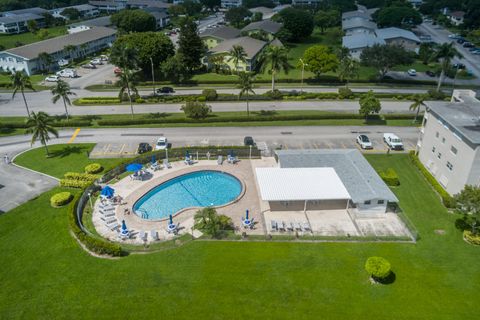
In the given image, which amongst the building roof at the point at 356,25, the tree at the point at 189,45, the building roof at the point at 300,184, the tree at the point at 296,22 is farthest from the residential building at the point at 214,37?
the building roof at the point at 300,184

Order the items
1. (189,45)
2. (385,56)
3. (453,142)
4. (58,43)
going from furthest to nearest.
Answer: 1. (58,43)
2. (189,45)
3. (385,56)
4. (453,142)

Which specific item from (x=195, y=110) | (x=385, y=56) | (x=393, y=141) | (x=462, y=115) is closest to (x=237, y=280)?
(x=462, y=115)

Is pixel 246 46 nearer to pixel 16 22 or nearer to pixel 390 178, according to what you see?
pixel 390 178

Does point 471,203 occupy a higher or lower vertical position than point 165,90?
higher

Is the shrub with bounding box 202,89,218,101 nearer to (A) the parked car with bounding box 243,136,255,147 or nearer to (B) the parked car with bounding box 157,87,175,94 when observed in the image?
(B) the parked car with bounding box 157,87,175,94

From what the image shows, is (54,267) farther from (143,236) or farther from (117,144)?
(117,144)

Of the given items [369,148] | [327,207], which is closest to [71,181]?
[327,207]
